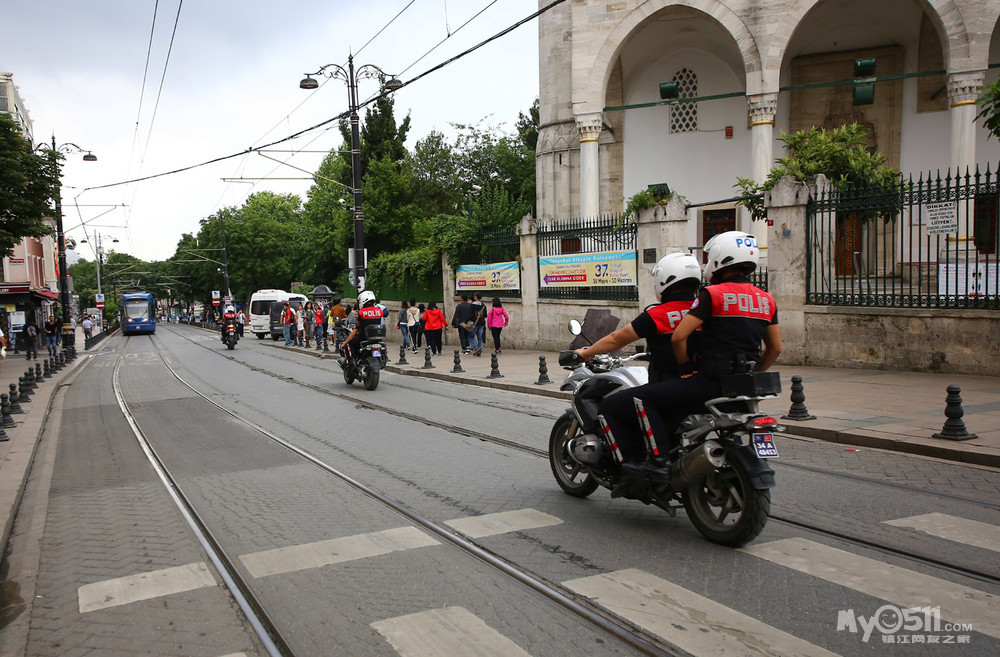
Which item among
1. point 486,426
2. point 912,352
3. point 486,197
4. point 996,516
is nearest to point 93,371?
point 486,197

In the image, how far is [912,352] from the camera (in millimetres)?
12836

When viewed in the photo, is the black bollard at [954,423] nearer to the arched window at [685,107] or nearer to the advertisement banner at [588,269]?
the advertisement banner at [588,269]

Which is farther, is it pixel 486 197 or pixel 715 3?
pixel 486 197

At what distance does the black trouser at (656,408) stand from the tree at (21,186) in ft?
65.3

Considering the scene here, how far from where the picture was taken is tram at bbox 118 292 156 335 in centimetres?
5759

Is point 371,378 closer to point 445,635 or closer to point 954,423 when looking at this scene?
point 954,423

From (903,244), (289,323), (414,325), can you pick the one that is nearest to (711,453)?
(903,244)

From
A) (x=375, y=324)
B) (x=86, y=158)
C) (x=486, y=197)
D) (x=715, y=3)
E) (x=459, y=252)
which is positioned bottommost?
(x=375, y=324)

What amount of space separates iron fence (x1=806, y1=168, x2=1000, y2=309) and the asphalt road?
19.5 ft

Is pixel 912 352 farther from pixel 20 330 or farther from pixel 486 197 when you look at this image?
pixel 20 330

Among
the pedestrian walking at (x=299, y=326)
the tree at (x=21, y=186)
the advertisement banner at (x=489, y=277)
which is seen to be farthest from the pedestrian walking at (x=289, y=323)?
the tree at (x=21, y=186)

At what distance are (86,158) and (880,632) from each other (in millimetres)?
34572

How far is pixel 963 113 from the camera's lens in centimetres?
2212

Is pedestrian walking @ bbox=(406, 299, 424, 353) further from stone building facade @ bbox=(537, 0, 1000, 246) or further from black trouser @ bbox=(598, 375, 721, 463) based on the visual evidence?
black trouser @ bbox=(598, 375, 721, 463)
